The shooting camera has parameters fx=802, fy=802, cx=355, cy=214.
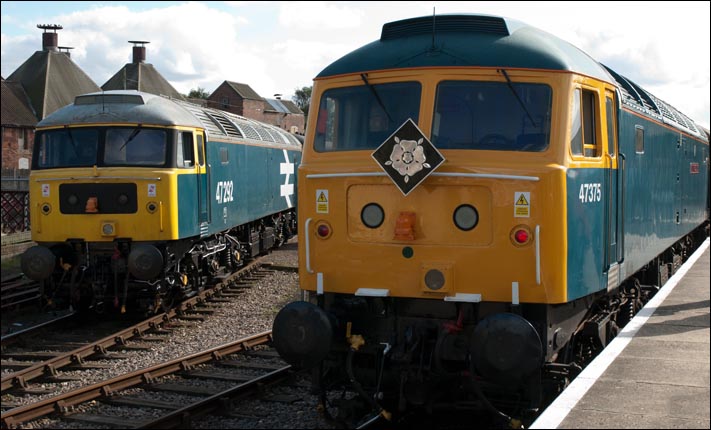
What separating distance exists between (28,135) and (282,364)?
1711 inches

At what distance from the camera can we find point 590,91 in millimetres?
6887

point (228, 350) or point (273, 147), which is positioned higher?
point (273, 147)

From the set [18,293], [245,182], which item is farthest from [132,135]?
[245,182]

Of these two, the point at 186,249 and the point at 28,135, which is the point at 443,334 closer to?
the point at 186,249

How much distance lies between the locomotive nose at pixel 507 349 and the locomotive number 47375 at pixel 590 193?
1236mm

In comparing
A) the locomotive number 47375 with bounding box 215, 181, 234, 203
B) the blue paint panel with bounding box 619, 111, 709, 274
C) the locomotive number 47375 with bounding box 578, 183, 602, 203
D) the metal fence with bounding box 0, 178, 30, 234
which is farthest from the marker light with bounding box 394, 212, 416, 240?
the metal fence with bounding box 0, 178, 30, 234

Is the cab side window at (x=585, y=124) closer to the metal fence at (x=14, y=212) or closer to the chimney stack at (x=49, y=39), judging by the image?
the metal fence at (x=14, y=212)

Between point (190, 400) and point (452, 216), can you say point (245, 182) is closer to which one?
point (190, 400)

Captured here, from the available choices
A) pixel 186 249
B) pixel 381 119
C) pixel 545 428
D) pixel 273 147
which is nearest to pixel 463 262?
pixel 381 119

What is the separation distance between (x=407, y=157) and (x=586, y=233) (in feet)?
5.47

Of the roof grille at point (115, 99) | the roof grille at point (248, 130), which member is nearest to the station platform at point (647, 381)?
the roof grille at point (115, 99)

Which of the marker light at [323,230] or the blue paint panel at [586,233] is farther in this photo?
the marker light at [323,230]

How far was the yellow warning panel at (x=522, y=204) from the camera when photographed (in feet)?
20.4

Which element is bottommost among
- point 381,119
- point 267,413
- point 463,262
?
point 267,413
